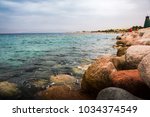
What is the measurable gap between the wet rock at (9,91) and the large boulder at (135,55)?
10.5ft

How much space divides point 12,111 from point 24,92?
3322mm

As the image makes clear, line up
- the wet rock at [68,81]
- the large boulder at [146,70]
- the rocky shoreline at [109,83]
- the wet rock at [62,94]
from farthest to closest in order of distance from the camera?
1. the wet rock at [68,81]
2. the wet rock at [62,94]
3. the rocky shoreline at [109,83]
4. the large boulder at [146,70]

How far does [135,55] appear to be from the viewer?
6391 millimetres

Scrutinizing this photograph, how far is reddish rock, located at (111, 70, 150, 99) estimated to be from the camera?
17.6ft

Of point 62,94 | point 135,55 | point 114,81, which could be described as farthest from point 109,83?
point 62,94

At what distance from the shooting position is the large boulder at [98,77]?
6.25 metres

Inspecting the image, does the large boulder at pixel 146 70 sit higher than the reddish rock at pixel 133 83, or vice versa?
the large boulder at pixel 146 70

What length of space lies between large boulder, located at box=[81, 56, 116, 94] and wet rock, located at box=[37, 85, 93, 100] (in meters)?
0.27

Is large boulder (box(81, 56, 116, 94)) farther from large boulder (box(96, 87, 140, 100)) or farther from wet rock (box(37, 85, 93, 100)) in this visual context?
large boulder (box(96, 87, 140, 100))

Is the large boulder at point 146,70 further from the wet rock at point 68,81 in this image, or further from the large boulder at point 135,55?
the wet rock at point 68,81

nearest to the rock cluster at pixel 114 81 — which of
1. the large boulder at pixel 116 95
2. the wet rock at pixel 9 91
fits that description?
the large boulder at pixel 116 95

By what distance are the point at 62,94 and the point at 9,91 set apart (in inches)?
64.6

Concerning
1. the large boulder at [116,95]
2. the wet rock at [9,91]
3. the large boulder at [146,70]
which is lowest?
the wet rock at [9,91]

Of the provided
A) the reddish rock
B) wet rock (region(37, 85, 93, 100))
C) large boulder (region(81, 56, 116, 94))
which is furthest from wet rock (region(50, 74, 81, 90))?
the reddish rock
